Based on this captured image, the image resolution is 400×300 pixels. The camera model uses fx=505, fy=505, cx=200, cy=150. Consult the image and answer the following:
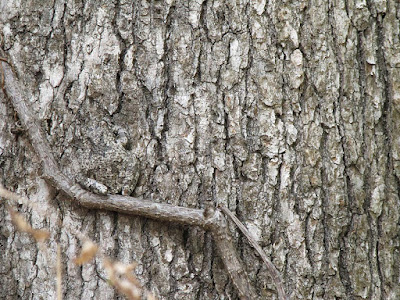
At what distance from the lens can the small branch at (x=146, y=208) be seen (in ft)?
4.87

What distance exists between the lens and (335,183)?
158 centimetres

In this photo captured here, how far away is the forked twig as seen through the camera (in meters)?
1.49

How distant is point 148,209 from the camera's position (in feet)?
4.86

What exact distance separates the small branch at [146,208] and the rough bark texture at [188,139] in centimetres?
3

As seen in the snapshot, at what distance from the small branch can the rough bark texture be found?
0.03m

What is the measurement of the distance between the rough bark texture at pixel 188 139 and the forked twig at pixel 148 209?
27 mm

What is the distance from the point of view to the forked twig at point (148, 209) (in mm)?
1485

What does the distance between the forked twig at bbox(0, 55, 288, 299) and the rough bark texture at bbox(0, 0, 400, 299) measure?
27 millimetres

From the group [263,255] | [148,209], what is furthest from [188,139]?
[263,255]

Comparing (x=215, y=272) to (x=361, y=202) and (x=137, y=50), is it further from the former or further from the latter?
(x=137, y=50)

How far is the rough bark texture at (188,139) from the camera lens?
1.51 metres

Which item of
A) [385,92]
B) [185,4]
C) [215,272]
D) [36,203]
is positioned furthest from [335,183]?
[36,203]

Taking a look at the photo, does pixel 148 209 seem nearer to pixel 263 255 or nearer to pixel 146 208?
pixel 146 208

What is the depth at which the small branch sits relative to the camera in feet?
4.87
